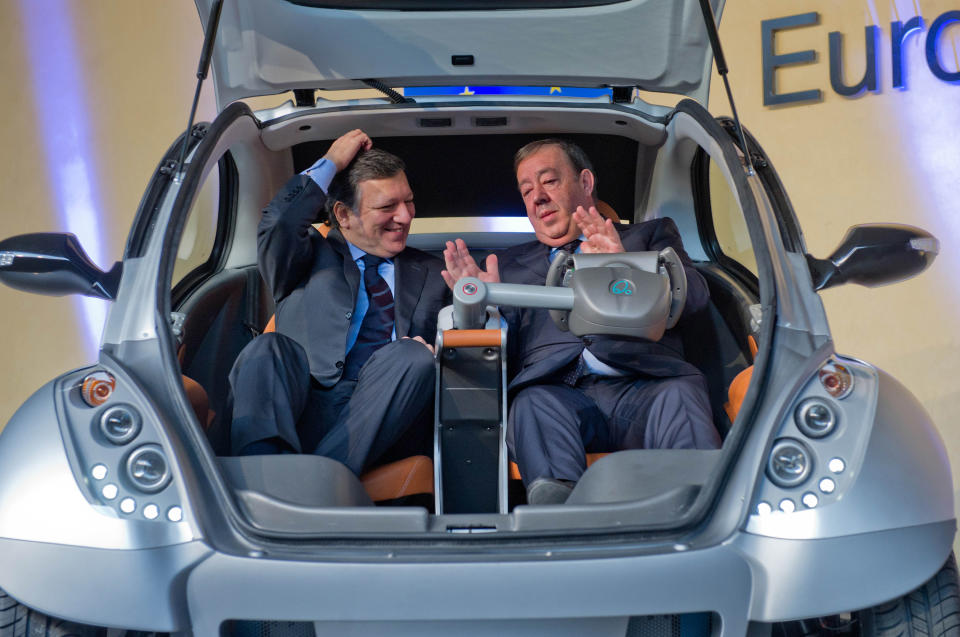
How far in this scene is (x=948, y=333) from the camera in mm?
4359

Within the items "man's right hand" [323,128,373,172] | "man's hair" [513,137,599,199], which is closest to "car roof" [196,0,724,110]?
"man's right hand" [323,128,373,172]

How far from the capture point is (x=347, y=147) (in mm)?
2506

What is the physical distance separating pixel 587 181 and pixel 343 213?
26.6 inches

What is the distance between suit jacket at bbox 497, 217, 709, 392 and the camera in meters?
2.22

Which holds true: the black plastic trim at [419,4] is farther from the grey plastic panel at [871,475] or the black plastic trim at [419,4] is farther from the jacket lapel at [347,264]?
the grey plastic panel at [871,475]

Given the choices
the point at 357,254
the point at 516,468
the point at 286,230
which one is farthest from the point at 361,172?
the point at 516,468

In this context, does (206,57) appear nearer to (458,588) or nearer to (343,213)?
(343,213)

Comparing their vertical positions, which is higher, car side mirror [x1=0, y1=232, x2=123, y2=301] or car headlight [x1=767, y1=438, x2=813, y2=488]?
car side mirror [x1=0, y1=232, x2=123, y2=301]

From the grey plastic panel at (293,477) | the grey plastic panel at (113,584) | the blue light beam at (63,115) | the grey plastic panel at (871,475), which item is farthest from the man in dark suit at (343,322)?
the blue light beam at (63,115)

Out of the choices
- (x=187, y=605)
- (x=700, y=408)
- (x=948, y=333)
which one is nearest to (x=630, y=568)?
(x=187, y=605)

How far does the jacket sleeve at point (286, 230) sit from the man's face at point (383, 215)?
19 cm

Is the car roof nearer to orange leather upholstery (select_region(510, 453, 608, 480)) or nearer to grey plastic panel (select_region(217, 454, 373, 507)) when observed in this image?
orange leather upholstery (select_region(510, 453, 608, 480))

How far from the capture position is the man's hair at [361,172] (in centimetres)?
256

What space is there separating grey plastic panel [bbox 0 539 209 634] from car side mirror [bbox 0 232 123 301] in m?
0.50
